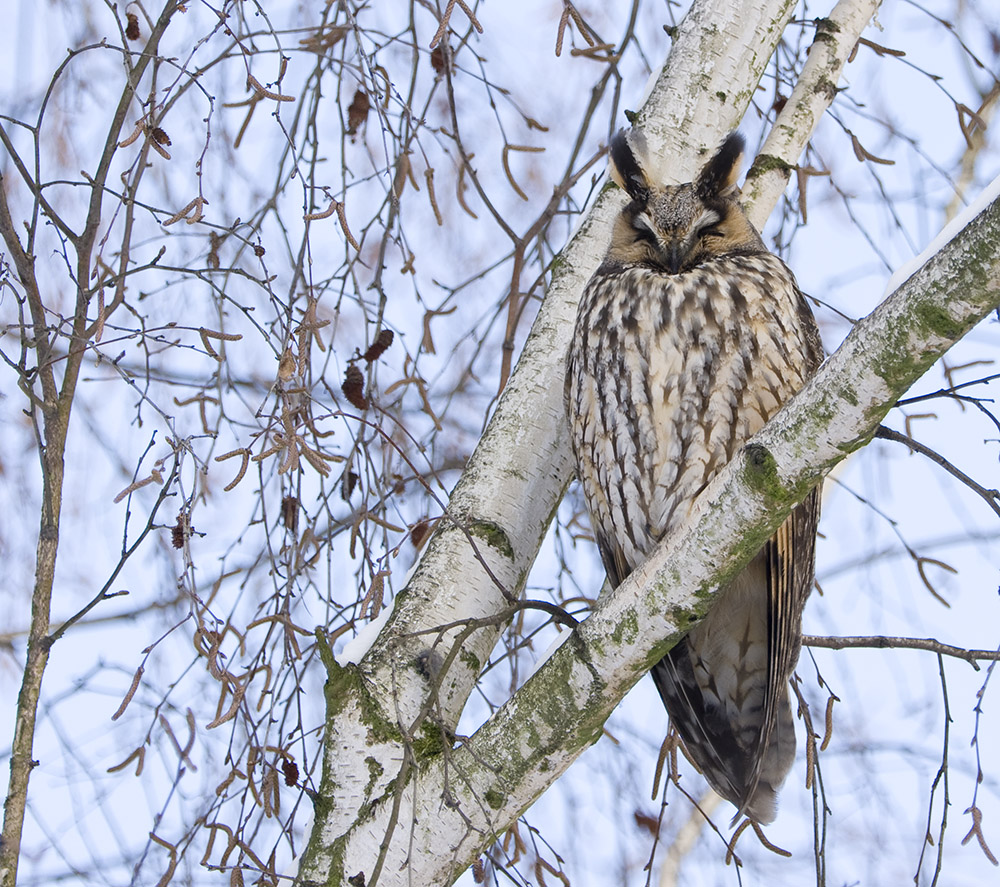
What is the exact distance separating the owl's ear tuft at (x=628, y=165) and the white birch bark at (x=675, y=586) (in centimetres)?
110

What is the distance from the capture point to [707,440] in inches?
87.4

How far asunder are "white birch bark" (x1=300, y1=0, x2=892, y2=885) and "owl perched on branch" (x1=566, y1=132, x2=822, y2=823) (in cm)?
7

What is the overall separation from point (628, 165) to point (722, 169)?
0.71ft

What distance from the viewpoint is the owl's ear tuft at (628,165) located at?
2500 mm

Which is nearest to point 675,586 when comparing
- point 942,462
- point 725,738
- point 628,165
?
point 942,462

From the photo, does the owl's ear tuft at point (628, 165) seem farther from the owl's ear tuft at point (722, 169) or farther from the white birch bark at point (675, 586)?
the white birch bark at point (675, 586)

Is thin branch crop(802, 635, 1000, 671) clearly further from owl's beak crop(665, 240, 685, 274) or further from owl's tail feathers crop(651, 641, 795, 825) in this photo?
owl's beak crop(665, 240, 685, 274)

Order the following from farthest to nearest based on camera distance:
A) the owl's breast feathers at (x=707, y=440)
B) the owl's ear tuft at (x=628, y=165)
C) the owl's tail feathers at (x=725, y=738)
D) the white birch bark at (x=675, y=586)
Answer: the owl's ear tuft at (x=628, y=165)
the owl's tail feathers at (x=725, y=738)
the owl's breast feathers at (x=707, y=440)
the white birch bark at (x=675, y=586)

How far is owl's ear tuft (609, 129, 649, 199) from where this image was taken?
98.4 inches

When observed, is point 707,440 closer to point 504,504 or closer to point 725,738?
point 504,504

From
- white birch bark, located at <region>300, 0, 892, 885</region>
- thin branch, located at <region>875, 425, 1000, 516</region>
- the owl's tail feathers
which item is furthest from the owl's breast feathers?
thin branch, located at <region>875, 425, 1000, 516</region>

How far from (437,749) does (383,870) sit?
0.66ft

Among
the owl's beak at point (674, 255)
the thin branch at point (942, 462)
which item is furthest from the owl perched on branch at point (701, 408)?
the thin branch at point (942, 462)

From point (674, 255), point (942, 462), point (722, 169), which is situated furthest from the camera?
point (722, 169)
